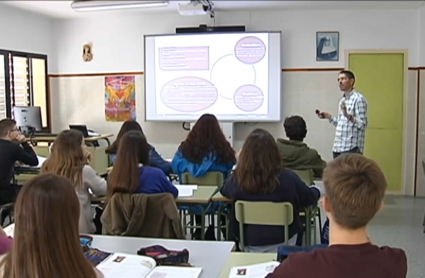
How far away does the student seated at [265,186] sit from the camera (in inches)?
116

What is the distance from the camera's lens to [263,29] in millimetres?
6844

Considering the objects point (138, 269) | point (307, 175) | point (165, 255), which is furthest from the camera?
point (307, 175)

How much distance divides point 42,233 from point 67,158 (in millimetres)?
1743

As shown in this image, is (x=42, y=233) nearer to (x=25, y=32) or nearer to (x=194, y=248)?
(x=194, y=248)

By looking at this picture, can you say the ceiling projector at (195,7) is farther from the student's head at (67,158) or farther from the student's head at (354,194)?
the student's head at (354,194)

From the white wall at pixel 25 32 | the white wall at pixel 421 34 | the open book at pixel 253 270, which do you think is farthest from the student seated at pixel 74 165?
the white wall at pixel 421 34

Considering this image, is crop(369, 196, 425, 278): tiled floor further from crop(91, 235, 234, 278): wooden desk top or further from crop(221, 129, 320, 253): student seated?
crop(91, 235, 234, 278): wooden desk top

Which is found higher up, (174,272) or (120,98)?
(120,98)

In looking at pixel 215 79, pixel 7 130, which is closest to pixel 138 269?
pixel 7 130

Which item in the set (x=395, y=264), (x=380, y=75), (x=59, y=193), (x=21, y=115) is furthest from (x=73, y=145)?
(x=380, y=75)

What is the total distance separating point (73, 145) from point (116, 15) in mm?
4749

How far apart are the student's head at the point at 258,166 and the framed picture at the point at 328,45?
4.08 metres

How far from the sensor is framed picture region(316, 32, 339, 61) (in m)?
6.73

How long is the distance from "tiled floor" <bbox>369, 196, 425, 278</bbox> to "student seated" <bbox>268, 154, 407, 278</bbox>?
2352 mm
